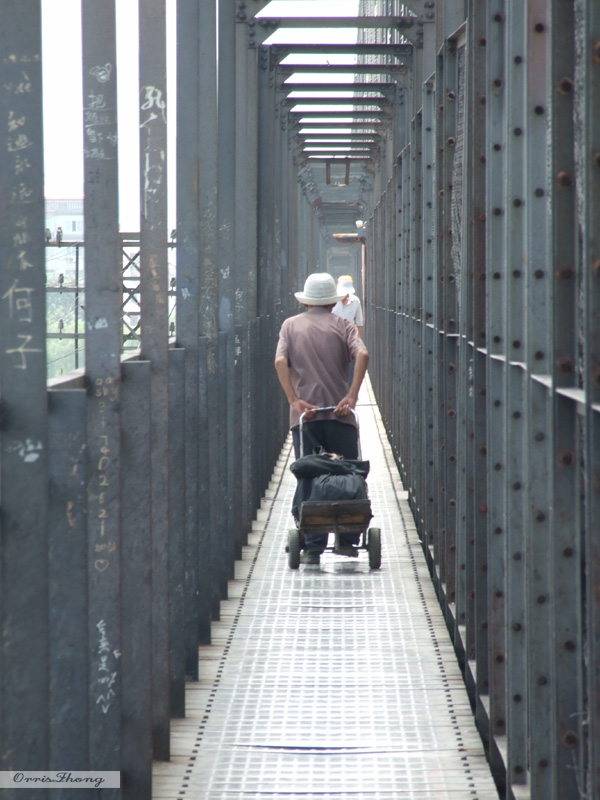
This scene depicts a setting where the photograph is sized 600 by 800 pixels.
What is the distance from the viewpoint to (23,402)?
3.16 meters

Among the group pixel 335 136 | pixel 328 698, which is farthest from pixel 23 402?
pixel 335 136

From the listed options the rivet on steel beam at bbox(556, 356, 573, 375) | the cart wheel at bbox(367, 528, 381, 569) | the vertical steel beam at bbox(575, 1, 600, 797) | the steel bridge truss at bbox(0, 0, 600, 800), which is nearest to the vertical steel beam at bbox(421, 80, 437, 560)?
the cart wheel at bbox(367, 528, 381, 569)

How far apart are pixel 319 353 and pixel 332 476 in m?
0.99

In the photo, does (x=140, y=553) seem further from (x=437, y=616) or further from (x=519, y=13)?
(x=437, y=616)

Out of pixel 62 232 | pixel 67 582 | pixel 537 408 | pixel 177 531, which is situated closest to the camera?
pixel 67 582

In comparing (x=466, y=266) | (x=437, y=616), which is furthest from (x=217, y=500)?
(x=466, y=266)

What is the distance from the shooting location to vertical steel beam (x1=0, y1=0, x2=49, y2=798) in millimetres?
3062

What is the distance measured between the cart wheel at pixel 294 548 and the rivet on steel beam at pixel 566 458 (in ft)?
18.0

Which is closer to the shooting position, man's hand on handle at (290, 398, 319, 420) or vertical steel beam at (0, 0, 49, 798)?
vertical steel beam at (0, 0, 49, 798)

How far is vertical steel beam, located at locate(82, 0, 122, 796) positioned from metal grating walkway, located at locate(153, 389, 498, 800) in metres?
0.99

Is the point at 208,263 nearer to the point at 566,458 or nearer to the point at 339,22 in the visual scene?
the point at 566,458

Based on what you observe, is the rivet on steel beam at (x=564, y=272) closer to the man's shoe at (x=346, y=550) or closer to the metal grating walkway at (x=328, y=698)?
the metal grating walkway at (x=328, y=698)

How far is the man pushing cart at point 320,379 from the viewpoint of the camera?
8.73 m

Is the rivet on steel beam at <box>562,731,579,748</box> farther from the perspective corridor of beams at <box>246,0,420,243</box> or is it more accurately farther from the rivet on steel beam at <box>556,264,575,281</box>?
the perspective corridor of beams at <box>246,0,420,243</box>
